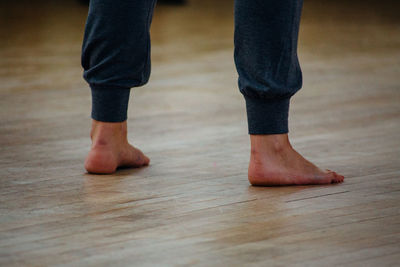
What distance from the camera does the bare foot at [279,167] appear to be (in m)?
1.26

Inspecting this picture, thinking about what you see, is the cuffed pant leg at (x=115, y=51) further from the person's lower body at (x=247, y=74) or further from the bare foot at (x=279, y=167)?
the bare foot at (x=279, y=167)

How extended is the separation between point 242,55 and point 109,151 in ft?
0.90

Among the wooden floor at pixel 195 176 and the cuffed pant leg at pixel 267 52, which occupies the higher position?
the cuffed pant leg at pixel 267 52

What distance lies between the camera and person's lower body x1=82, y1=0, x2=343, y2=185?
1235mm

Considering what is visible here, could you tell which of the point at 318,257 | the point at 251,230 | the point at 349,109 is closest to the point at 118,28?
the point at 251,230

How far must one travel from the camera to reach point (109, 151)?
1357 millimetres

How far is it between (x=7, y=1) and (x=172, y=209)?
551 cm

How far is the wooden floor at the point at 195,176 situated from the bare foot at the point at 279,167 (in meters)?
0.03

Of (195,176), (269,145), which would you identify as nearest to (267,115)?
(269,145)

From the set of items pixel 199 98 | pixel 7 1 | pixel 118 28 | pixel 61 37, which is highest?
pixel 118 28

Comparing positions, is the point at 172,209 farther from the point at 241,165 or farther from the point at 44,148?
the point at 44,148

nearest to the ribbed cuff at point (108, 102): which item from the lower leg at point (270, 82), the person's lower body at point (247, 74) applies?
the person's lower body at point (247, 74)

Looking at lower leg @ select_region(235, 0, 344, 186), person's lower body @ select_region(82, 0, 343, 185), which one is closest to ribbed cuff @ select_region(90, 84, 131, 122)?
person's lower body @ select_region(82, 0, 343, 185)

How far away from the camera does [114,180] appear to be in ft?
4.28
